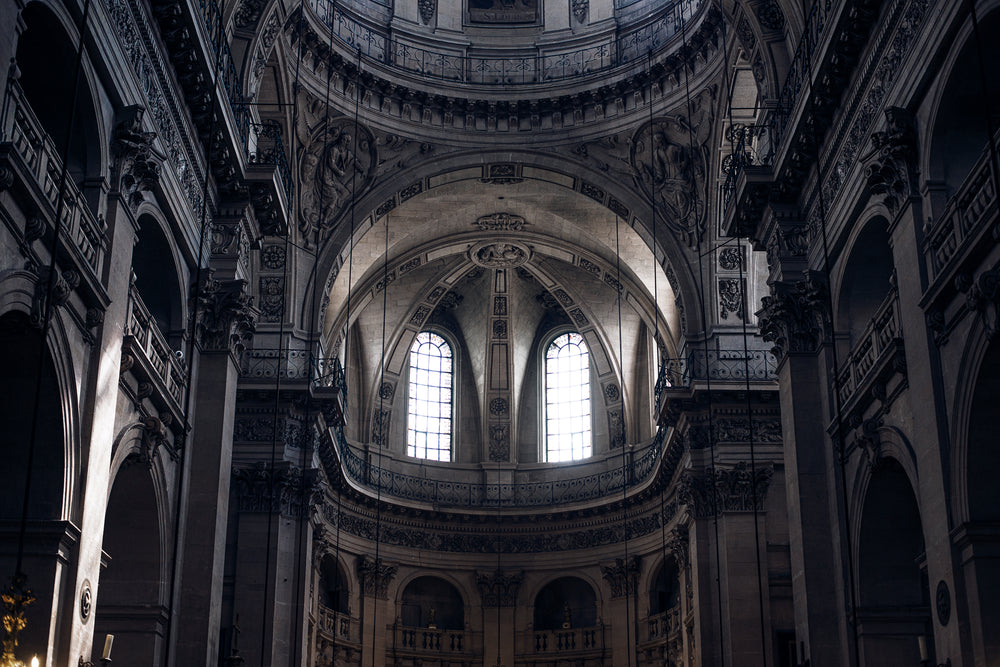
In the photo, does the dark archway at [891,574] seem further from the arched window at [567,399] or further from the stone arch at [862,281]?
the arched window at [567,399]

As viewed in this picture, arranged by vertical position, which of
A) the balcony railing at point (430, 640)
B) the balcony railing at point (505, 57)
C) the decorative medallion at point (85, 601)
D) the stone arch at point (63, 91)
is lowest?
the decorative medallion at point (85, 601)

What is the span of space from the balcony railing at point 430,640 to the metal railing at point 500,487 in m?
3.29

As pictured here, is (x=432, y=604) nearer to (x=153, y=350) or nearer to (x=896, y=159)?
(x=153, y=350)

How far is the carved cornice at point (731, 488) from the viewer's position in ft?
83.4

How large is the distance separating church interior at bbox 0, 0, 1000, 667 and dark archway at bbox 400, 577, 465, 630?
4.6 inches

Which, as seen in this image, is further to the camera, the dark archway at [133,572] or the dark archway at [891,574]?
the dark archway at [891,574]

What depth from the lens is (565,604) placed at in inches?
1331

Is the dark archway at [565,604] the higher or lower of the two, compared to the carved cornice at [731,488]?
lower

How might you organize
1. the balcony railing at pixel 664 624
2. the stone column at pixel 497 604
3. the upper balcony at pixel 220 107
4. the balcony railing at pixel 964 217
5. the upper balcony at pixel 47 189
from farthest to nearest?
the stone column at pixel 497 604 < the balcony railing at pixel 664 624 < the upper balcony at pixel 220 107 < the balcony railing at pixel 964 217 < the upper balcony at pixel 47 189

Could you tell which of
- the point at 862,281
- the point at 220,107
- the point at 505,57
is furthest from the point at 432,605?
the point at 220,107

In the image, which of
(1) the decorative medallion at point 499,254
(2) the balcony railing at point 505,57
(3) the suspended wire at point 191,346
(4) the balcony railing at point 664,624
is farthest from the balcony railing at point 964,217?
(1) the decorative medallion at point 499,254

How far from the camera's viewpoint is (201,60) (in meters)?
16.4

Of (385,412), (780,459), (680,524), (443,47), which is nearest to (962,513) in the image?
(780,459)

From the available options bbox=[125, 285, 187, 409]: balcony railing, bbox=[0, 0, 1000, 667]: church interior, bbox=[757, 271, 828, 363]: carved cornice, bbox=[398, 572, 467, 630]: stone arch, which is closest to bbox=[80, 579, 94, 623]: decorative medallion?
bbox=[0, 0, 1000, 667]: church interior
